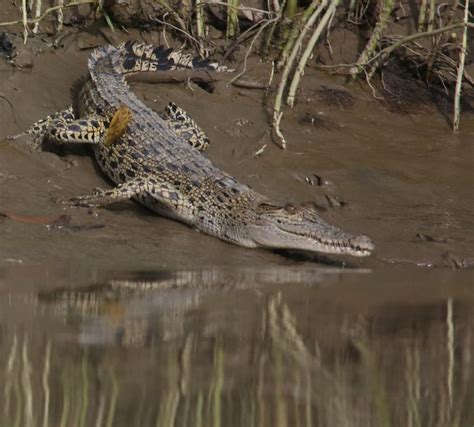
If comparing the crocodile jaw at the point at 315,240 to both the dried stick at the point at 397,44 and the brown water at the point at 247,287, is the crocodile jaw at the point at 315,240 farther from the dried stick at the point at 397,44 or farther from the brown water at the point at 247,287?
the dried stick at the point at 397,44

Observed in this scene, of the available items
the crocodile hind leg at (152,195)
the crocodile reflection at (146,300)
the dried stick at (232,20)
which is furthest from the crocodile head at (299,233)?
the dried stick at (232,20)

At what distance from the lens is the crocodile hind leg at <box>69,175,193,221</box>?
27.4 feet

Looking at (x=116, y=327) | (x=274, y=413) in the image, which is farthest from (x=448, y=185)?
(x=274, y=413)

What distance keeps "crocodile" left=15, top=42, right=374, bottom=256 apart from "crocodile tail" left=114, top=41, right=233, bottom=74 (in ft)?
0.41

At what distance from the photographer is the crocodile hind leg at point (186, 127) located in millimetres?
9430

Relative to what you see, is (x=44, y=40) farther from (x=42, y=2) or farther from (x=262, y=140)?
(x=262, y=140)

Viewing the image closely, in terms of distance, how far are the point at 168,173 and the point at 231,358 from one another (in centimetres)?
411

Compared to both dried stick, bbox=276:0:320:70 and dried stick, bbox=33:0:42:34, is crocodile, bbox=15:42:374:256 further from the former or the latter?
dried stick, bbox=276:0:320:70

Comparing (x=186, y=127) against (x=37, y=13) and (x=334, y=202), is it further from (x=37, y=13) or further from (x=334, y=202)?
(x=37, y=13)

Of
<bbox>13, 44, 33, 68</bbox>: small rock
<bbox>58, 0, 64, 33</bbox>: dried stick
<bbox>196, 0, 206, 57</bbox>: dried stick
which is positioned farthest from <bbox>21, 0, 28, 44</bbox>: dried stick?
<bbox>196, 0, 206, 57</bbox>: dried stick

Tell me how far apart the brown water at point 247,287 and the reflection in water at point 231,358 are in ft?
0.04

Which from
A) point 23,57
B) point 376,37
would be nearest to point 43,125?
point 23,57

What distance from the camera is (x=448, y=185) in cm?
923

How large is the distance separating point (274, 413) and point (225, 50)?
7044 mm
